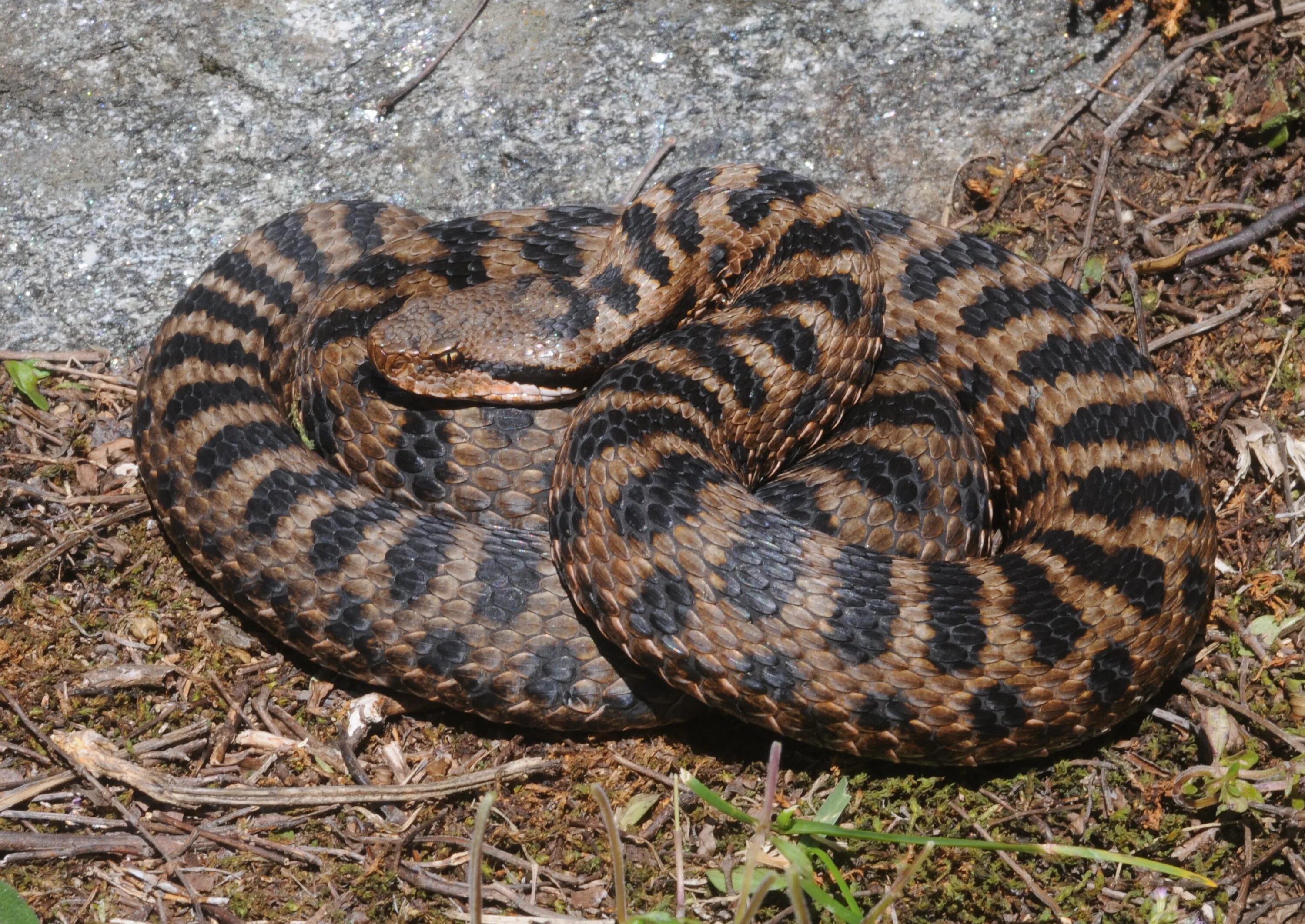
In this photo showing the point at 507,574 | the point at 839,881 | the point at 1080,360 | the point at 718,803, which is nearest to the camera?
the point at 839,881

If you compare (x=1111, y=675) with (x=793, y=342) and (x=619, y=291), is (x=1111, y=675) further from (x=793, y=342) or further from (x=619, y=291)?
(x=619, y=291)

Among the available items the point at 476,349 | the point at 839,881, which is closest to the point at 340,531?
the point at 476,349

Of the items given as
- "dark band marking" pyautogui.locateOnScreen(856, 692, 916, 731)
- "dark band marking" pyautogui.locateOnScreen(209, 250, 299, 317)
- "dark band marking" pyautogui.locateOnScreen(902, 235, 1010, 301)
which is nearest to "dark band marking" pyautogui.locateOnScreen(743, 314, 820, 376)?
"dark band marking" pyautogui.locateOnScreen(902, 235, 1010, 301)

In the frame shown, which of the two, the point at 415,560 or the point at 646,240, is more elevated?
the point at 646,240

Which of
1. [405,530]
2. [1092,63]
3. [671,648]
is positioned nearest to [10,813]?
[405,530]

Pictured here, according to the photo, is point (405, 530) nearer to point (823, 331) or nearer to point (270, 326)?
point (270, 326)
